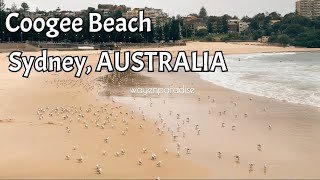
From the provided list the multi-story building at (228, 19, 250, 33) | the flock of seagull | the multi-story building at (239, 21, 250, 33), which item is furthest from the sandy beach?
the multi-story building at (239, 21, 250, 33)

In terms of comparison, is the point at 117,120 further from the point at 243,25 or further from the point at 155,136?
the point at 243,25

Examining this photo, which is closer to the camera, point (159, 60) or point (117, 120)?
point (117, 120)

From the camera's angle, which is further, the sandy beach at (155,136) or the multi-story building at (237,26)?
the multi-story building at (237,26)

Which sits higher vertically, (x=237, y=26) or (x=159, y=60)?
(x=159, y=60)

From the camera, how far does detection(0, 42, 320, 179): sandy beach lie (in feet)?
37.1

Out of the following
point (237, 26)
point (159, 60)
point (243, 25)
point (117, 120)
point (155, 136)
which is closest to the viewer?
point (155, 136)

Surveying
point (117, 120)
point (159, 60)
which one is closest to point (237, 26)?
point (159, 60)

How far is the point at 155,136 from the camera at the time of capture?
14.9 meters

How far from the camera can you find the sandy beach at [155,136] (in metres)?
11.3

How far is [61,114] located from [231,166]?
8.18 meters

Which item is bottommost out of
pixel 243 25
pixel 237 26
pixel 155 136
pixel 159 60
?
pixel 155 136

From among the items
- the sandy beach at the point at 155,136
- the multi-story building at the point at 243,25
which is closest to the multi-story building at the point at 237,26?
the multi-story building at the point at 243,25

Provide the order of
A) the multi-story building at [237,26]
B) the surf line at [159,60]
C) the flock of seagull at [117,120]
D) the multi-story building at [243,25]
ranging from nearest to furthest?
the flock of seagull at [117,120] < the surf line at [159,60] < the multi-story building at [237,26] < the multi-story building at [243,25]

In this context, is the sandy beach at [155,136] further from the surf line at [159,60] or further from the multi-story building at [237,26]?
the multi-story building at [237,26]
